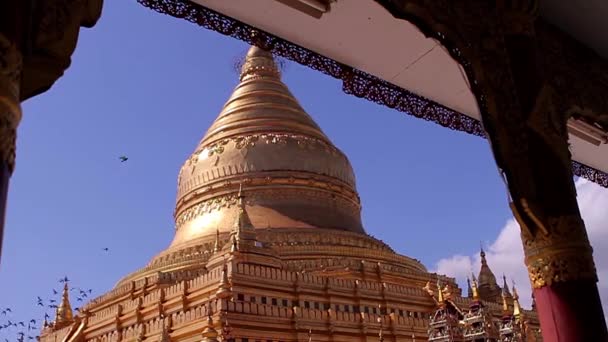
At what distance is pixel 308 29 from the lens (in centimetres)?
496

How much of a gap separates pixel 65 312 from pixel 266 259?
815 centimetres

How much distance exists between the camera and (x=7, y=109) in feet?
6.57

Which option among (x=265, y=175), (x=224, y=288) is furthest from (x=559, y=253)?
(x=265, y=175)

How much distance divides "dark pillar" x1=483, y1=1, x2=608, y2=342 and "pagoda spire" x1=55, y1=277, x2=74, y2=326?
1926cm

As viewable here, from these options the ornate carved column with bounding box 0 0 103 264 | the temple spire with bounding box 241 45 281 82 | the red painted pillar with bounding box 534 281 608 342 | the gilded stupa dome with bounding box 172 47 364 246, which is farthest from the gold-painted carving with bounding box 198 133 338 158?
the ornate carved column with bounding box 0 0 103 264

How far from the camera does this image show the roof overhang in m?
4.63

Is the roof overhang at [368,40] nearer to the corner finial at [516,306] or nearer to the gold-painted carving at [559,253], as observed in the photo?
the gold-painted carving at [559,253]

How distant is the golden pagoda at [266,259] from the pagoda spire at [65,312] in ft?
0.69

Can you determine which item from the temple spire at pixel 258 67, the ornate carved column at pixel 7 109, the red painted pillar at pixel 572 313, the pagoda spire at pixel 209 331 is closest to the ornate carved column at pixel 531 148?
the red painted pillar at pixel 572 313

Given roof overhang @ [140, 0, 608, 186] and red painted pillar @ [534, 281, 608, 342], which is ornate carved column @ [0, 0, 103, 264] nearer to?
roof overhang @ [140, 0, 608, 186]

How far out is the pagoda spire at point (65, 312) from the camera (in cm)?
2089

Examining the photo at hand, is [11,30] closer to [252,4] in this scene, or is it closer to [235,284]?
[252,4]

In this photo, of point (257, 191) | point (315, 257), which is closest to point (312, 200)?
point (257, 191)

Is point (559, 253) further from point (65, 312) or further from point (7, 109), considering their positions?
point (65, 312)
